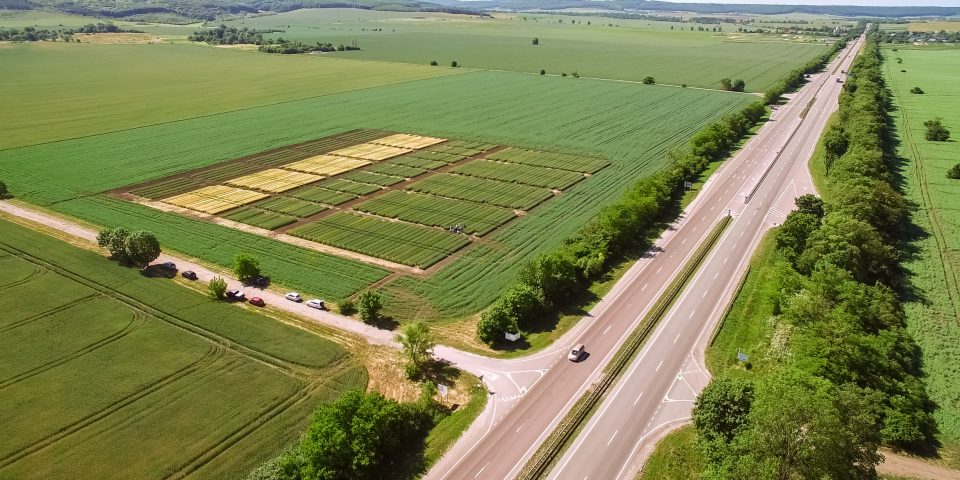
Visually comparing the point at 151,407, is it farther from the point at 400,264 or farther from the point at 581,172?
the point at 581,172

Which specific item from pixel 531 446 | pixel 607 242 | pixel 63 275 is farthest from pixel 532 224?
pixel 63 275

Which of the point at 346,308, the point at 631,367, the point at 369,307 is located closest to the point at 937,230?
the point at 631,367

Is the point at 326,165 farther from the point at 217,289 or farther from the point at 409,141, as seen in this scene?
the point at 217,289

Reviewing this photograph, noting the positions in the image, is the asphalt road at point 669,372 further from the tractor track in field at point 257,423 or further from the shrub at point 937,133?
the shrub at point 937,133

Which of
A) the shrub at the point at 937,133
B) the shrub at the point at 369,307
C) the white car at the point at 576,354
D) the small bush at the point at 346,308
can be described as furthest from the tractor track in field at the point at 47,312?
the shrub at the point at 937,133

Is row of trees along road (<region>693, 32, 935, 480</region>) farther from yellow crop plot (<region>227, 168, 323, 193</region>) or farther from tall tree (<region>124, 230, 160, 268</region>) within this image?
yellow crop plot (<region>227, 168, 323, 193</region>)
